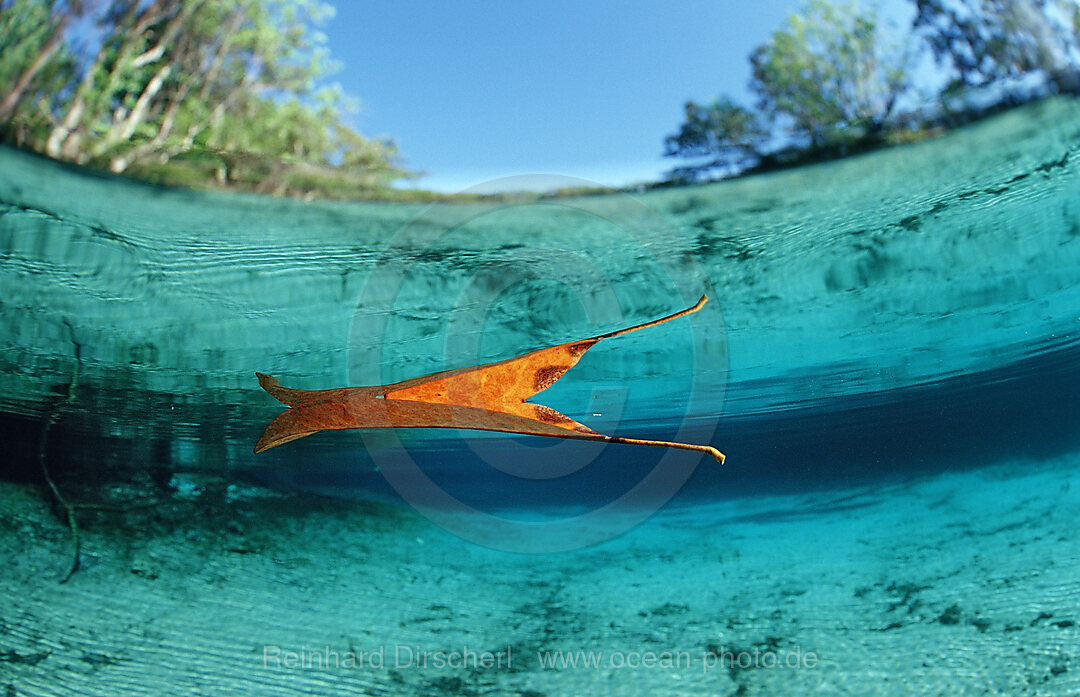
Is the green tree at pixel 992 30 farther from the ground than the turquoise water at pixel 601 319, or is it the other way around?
the green tree at pixel 992 30

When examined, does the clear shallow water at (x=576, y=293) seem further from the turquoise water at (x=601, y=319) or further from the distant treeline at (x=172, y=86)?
the distant treeline at (x=172, y=86)

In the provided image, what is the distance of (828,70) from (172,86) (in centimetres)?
272

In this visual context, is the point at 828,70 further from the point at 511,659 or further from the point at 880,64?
the point at 511,659

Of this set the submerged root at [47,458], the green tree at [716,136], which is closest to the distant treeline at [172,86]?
the green tree at [716,136]

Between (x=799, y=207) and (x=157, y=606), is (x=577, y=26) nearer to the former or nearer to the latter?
(x=799, y=207)

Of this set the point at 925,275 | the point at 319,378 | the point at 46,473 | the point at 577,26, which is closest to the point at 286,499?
the point at 319,378

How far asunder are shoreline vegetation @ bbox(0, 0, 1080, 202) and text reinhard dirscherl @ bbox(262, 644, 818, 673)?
321cm

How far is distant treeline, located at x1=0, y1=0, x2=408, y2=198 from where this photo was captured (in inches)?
71.5

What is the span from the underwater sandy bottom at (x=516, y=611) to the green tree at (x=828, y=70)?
12.1 feet

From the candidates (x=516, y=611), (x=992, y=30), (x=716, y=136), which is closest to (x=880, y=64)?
(x=992, y=30)

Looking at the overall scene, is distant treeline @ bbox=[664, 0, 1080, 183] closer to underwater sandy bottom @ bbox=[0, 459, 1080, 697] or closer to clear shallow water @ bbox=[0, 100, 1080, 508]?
clear shallow water @ bbox=[0, 100, 1080, 508]

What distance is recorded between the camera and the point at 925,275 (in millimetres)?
4875

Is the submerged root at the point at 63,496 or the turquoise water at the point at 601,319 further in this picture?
the submerged root at the point at 63,496

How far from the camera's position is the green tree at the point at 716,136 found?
217 centimetres
